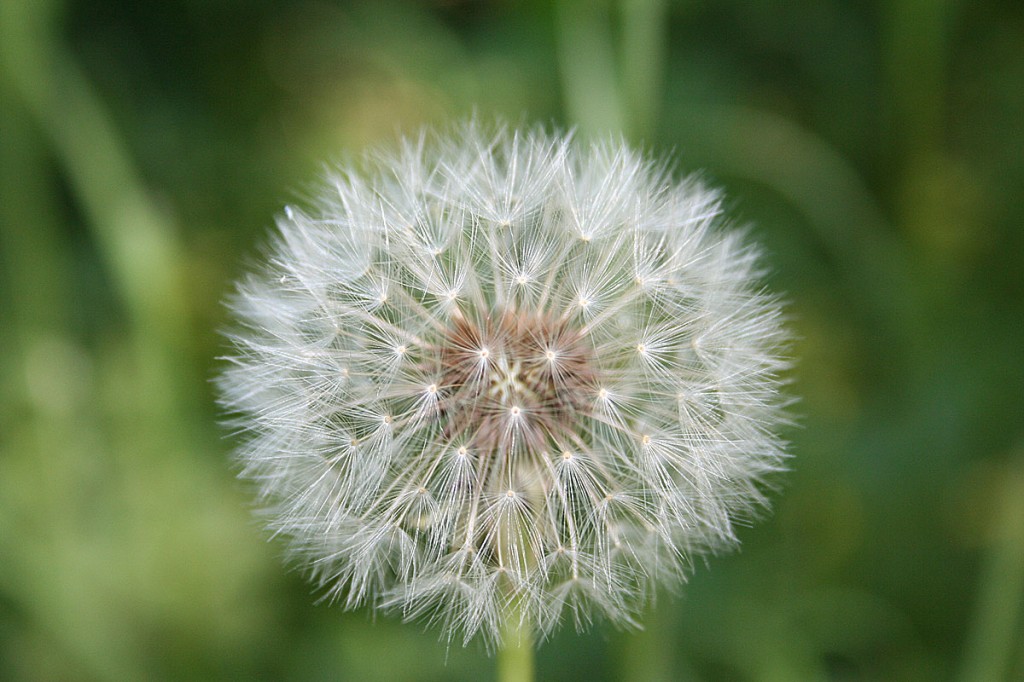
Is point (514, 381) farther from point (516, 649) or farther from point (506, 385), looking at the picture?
point (516, 649)

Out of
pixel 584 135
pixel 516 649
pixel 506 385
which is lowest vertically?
pixel 516 649

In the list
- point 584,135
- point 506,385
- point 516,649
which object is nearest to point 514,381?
point 506,385

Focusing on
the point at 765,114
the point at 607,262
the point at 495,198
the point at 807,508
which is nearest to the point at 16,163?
the point at 495,198

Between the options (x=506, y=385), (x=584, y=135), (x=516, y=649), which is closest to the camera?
(x=516, y=649)

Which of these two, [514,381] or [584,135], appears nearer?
[514,381]

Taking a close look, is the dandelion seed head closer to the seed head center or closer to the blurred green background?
the seed head center
